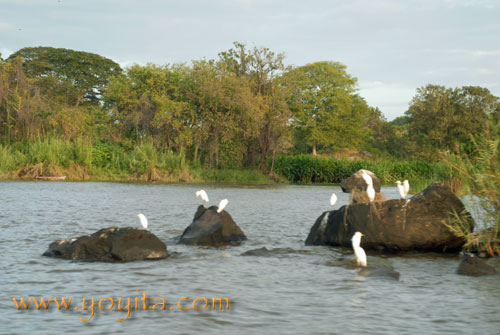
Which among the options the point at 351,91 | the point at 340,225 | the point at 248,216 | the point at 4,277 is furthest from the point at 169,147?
the point at 351,91

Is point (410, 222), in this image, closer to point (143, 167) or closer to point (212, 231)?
point (212, 231)

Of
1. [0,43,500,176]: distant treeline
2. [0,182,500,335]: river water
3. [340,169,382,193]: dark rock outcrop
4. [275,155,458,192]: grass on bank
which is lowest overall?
[0,182,500,335]: river water

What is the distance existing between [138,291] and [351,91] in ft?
275

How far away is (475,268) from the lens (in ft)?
31.7

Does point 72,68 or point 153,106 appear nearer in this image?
point 153,106

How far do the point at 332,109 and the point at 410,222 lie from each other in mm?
74760

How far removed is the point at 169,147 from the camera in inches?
1825

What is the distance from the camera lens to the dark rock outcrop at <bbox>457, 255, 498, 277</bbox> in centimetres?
959

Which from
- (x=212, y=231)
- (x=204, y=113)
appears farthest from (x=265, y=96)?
(x=212, y=231)

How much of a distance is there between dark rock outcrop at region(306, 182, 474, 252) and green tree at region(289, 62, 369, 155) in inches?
2693

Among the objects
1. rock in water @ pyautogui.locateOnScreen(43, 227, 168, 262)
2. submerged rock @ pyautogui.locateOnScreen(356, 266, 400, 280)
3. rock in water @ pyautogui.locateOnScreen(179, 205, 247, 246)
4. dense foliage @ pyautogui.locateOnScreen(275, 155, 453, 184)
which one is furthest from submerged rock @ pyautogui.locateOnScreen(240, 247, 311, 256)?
dense foliage @ pyautogui.locateOnScreen(275, 155, 453, 184)

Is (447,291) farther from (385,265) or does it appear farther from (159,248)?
(159,248)

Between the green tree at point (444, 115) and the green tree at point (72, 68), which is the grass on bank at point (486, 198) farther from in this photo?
the green tree at point (72, 68)

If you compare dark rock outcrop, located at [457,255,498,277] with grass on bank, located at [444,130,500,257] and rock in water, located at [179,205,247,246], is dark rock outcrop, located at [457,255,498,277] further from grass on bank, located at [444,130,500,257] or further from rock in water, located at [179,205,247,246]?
rock in water, located at [179,205,247,246]
